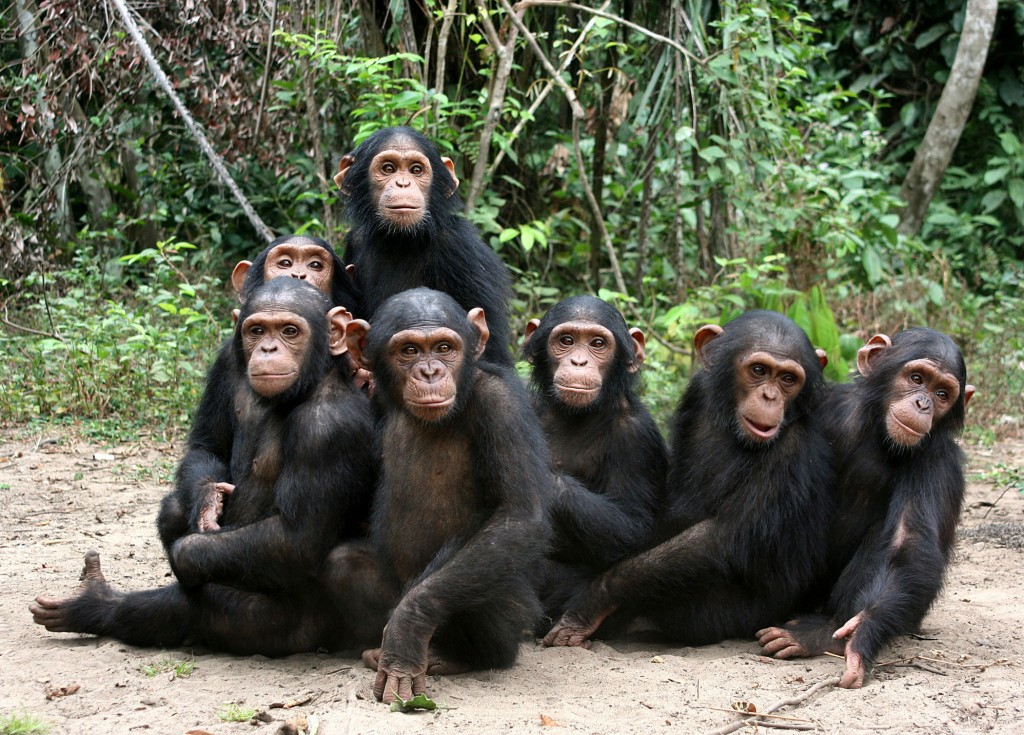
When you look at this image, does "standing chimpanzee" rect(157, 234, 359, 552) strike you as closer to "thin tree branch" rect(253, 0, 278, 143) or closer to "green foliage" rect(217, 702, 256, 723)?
"green foliage" rect(217, 702, 256, 723)

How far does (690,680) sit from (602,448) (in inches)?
55.2

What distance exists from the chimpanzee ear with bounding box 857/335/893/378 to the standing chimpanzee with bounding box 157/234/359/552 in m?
2.72

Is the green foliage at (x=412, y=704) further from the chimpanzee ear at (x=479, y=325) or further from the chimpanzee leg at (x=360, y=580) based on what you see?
the chimpanzee ear at (x=479, y=325)

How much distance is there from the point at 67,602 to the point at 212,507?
786 millimetres

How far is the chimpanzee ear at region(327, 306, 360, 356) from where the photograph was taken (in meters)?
5.20

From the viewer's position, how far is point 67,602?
5191mm

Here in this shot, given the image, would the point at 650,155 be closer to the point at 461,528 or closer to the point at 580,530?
the point at 580,530

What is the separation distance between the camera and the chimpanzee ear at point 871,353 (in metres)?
5.58

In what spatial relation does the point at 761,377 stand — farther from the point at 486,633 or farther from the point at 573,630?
the point at 486,633

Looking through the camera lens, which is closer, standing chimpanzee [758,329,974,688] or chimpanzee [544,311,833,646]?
standing chimpanzee [758,329,974,688]

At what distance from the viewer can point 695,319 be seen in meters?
9.39

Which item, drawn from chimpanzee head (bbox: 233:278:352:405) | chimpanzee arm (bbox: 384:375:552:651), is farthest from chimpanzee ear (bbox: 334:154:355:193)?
chimpanzee arm (bbox: 384:375:552:651)

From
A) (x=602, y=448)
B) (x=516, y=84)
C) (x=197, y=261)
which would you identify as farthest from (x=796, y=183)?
(x=197, y=261)

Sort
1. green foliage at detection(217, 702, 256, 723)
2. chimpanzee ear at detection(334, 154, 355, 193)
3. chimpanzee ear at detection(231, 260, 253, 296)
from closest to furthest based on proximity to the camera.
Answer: green foliage at detection(217, 702, 256, 723)
chimpanzee ear at detection(231, 260, 253, 296)
chimpanzee ear at detection(334, 154, 355, 193)
